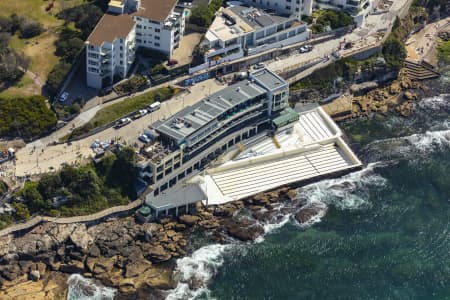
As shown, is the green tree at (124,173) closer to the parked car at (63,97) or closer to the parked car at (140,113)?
the parked car at (140,113)

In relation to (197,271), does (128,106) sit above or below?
above

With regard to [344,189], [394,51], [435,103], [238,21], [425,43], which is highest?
[238,21]

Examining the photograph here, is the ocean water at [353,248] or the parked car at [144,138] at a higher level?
the parked car at [144,138]

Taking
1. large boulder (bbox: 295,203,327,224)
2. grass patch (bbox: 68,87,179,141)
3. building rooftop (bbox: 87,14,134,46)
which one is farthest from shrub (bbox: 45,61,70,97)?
large boulder (bbox: 295,203,327,224)

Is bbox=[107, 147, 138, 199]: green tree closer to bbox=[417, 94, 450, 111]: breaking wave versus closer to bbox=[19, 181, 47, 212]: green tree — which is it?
bbox=[19, 181, 47, 212]: green tree

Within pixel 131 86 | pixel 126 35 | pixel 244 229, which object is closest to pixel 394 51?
pixel 131 86

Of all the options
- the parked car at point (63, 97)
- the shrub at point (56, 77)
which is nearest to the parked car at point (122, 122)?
the parked car at point (63, 97)

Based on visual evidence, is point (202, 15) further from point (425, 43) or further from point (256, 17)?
point (425, 43)

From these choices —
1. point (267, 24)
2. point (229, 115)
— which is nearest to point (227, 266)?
point (229, 115)
